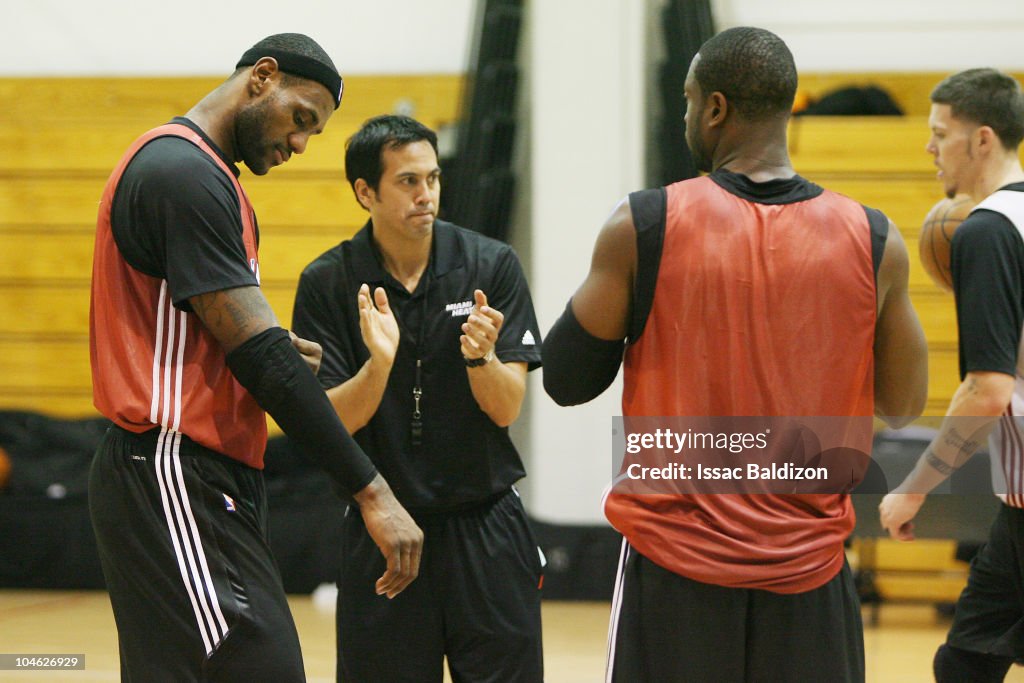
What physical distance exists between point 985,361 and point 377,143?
1743 millimetres

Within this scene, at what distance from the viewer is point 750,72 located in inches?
83.4

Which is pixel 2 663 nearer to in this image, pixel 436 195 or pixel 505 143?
pixel 436 195

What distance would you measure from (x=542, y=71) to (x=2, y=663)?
4.30m

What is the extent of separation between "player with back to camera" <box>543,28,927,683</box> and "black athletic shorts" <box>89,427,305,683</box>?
759mm

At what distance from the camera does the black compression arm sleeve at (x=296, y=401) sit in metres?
2.23

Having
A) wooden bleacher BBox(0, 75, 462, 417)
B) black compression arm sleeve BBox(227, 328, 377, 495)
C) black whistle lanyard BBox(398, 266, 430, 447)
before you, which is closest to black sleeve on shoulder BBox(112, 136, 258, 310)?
black compression arm sleeve BBox(227, 328, 377, 495)

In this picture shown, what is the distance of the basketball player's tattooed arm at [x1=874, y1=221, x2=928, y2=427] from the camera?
211cm

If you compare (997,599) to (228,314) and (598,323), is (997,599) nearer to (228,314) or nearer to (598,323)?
(598,323)

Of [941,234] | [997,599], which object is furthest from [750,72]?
[997,599]

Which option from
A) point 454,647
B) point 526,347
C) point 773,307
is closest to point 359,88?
point 526,347

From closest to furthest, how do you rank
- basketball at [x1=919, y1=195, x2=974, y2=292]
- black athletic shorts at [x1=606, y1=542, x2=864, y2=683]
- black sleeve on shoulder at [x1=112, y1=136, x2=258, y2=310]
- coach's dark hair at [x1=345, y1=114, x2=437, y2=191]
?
black athletic shorts at [x1=606, y1=542, x2=864, y2=683]
black sleeve on shoulder at [x1=112, y1=136, x2=258, y2=310]
coach's dark hair at [x1=345, y1=114, x2=437, y2=191]
basketball at [x1=919, y1=195, x2=974, y2=292]

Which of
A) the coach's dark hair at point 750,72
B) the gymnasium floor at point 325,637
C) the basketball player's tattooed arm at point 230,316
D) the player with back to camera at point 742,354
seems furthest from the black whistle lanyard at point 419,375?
the gymnasium floor at point 325,637

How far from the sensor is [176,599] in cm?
227

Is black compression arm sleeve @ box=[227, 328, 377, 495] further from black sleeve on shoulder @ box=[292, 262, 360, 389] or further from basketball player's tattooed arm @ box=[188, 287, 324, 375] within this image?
black sleeve on shoulder @ box=[292, 262, 360, 389]
